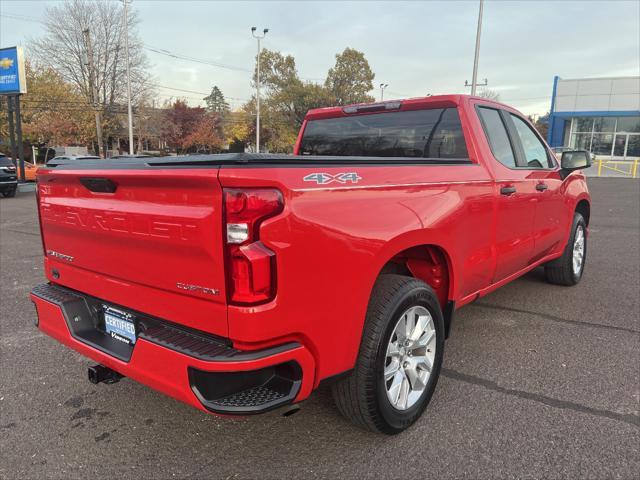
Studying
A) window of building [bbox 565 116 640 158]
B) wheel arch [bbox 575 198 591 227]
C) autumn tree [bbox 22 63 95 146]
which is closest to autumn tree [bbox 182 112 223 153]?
autumn tree [bbox 22 63 95 146]

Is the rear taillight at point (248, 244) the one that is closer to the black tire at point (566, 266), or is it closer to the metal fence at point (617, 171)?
the black tire at point (566, 266)

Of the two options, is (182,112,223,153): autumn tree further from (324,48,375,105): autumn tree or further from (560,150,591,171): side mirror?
(560,150,591,171): side mirror

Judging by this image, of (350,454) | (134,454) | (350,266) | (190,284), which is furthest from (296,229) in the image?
(134,454)

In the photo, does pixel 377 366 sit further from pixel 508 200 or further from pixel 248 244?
pixel 508 200

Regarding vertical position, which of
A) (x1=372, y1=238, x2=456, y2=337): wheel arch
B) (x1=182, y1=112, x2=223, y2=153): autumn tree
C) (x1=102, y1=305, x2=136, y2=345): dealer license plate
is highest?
(x1=182, y1=112, x2=223, y2=153): autumn tree

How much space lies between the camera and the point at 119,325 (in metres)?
2.40

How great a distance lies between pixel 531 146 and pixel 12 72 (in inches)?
899

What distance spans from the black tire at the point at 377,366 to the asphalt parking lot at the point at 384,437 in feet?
0.55

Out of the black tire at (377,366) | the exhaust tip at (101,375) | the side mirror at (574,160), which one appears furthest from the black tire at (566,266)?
the exhaust tip at (101,375)

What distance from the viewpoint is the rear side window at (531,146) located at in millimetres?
4176

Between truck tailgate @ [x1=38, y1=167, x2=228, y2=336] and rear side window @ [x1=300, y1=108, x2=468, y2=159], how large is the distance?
2208 millimetres

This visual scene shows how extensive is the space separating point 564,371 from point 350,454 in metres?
1.82

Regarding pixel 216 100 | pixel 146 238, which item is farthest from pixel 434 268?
pixel 216 100

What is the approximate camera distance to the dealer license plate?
232cm
